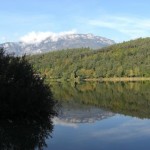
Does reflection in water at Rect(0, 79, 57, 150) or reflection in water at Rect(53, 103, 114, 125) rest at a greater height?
reflection in water at Rect(0, 79, 57, 150)

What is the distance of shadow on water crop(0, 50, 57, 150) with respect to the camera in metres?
24.2

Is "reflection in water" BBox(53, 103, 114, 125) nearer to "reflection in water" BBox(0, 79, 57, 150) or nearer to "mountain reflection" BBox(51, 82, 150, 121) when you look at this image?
"mountain reflection" BBox(51, 82, 150, 121)

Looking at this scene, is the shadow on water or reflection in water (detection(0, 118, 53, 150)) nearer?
reflection in water (detection(0, 118, 53, 150))

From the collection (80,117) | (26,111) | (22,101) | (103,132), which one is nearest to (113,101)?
(80,117)

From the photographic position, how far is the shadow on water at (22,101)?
24.2m

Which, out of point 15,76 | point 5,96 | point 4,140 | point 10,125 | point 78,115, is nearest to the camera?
point 4,140

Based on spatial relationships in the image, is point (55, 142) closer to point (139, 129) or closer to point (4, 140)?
point (4, 140)

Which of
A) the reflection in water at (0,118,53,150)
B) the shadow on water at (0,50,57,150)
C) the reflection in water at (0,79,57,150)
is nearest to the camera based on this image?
the reflection in water at (0,118,53,150)

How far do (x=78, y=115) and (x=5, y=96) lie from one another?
1013cm

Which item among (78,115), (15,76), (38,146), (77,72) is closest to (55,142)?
(38,146)

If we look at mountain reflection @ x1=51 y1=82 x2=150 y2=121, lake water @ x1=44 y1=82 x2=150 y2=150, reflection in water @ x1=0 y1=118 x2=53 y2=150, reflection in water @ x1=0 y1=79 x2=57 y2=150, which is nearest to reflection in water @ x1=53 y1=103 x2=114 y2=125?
lake water @ x1=44 y1=82 x2=150 y2=150

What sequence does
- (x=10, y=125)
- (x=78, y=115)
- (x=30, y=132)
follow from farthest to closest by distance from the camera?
(x=78, y=115)
(x=10, y=125)
(x=30, y=132)

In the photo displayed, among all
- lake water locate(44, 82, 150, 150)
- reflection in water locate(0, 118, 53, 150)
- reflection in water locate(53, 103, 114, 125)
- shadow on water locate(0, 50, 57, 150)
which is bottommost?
reflection in water locate(53, 103, 114, 125)

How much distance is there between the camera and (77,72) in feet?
622
